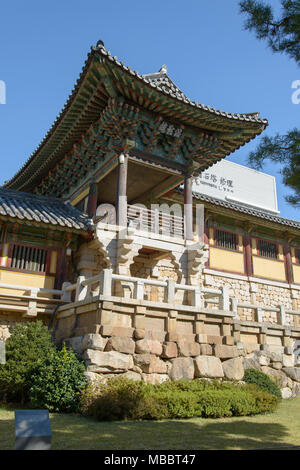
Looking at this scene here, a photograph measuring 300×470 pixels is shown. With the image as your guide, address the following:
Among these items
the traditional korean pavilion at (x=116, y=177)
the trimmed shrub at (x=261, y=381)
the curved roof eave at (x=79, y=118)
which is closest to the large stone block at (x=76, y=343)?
the traditional korean pavilion at (x=116, y=177)

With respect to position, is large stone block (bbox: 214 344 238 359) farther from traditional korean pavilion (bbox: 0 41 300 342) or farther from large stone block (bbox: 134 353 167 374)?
traditional korean pavilion (bbox: 0 41 300 342)

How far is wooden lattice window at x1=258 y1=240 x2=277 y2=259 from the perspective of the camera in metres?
21.5

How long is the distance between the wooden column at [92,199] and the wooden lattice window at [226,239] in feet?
22.5

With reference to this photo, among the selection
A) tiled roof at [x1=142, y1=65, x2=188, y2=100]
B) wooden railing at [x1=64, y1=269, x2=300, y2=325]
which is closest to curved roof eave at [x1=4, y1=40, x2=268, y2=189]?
tiled roof at [x1=142, y1=65, x2=188, y2=100]

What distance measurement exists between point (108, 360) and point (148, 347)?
126cm

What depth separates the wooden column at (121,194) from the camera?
565 inches

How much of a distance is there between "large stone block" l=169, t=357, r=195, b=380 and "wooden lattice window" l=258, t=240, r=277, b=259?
1097 cm

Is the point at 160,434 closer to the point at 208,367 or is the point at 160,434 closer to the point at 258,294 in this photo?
the point at 208,367

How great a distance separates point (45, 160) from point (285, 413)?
546 inches

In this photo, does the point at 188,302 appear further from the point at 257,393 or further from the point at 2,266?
the point at 2,266

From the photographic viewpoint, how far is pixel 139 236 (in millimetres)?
14625

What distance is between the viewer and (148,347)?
11.4m

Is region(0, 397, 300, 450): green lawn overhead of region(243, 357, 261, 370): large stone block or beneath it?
beneath

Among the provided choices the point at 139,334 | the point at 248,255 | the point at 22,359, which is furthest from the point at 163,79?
the point at 22,359
